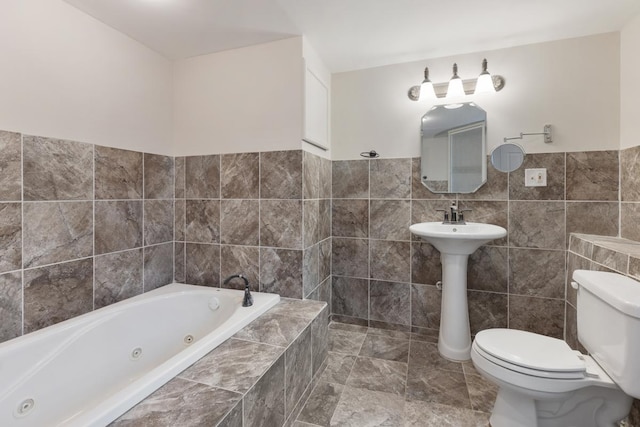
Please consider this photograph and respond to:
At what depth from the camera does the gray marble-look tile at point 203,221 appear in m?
2.18

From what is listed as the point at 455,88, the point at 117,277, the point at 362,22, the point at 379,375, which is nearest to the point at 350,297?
the point at 379,375

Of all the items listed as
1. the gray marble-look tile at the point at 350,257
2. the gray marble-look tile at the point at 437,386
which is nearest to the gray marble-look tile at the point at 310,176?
the gray marble-look tile at the point at 350,257

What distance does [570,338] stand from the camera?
1.92 m

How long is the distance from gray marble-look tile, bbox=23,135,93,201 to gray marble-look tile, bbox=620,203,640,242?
3.24 meters

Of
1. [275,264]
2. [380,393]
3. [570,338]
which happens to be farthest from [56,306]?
Answer: [570,338]

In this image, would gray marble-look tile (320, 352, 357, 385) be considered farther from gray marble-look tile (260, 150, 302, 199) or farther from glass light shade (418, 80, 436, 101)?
glass light shade (418, 80, 436, 101)

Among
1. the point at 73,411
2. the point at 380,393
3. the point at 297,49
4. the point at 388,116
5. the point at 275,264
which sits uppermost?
the point at 297,49

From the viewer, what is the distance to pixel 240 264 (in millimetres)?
2121

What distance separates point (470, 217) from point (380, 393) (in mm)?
1381

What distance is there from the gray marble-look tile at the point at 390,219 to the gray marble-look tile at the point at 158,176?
1637 millimetres

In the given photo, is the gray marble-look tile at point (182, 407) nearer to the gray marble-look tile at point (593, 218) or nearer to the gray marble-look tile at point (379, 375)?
the gray marble-look tile at point (379, 375)

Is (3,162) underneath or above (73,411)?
above

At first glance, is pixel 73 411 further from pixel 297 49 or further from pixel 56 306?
pixel 297 49

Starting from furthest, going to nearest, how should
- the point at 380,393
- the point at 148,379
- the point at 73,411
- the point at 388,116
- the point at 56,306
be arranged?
the point at 388,116, the point at 380,393, the point at 56,306, the point at 73,411, the point at 148,379
